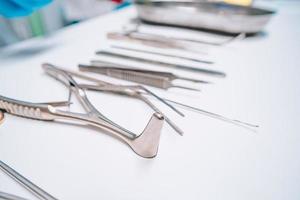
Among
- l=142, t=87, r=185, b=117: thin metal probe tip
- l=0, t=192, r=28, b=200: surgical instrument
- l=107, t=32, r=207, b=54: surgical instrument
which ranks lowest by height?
l=0, t=192, r=28, b=200: surgical instrument

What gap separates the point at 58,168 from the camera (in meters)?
0.25

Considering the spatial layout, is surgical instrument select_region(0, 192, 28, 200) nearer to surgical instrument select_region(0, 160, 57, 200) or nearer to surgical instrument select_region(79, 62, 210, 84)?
surgical instrument select_region(0, 160, 57, 200)

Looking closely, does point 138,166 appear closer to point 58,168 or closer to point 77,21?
point 58,168

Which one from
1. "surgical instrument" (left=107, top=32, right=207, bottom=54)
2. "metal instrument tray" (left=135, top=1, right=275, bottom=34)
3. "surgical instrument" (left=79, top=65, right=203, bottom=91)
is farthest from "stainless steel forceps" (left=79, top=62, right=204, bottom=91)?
"metal instrument tray" (left=135, top=1, right=275, bottom=34)

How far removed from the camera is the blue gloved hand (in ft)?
1.54

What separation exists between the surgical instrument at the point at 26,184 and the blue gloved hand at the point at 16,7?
35 cm

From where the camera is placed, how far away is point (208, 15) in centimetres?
65

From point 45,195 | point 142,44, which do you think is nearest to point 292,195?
point 45,195

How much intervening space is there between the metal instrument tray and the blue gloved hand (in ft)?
1.06

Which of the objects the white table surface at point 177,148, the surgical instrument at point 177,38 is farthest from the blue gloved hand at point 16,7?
the surgical instrument at point 177,38

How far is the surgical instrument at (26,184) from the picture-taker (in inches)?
8.4

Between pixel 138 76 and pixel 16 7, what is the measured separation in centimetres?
29

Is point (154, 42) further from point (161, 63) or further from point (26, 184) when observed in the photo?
point (26, 184)

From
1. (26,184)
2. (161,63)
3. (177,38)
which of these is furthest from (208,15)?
(26,184)
